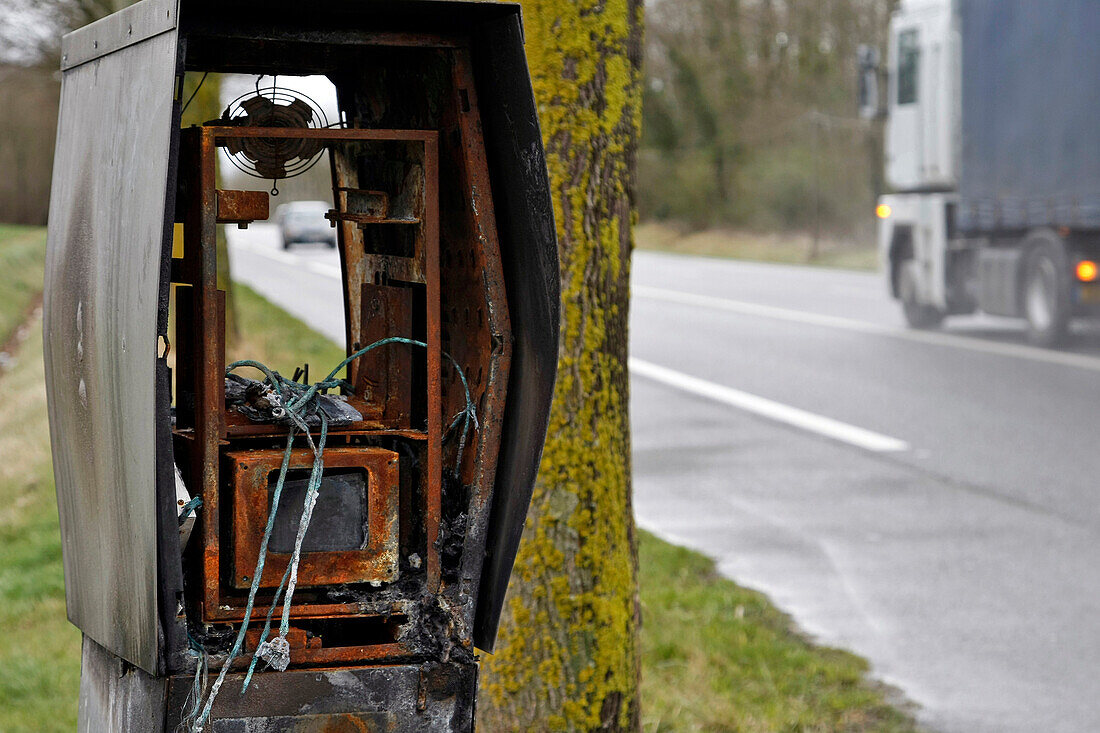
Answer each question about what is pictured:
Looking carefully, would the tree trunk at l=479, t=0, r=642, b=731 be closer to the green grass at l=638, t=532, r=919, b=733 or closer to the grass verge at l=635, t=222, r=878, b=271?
the green grass at l=638, t=532, r=919, b=733

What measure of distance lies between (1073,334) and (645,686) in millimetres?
11614

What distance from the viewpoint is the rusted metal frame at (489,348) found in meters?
2.69

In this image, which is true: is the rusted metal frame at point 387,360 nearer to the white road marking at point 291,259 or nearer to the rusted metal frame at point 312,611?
the rusted metal frame at point 312,611

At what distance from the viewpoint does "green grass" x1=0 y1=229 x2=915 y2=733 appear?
15.3 ft

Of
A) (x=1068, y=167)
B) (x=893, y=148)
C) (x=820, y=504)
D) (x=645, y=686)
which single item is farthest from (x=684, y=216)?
(x=645, y=686)

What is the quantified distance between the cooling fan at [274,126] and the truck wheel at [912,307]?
49.1 ft

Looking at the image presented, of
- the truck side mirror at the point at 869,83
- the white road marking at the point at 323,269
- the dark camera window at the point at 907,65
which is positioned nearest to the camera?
the dark camera window at the point at 907,65

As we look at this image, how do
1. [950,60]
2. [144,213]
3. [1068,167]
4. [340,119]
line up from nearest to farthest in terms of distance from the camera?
1. [144,213]
2. [340,119]
3. [1068,167]
4. [950,60]

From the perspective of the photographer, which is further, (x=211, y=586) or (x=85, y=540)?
(x=85, y=540)

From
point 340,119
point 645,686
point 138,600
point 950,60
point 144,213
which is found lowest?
point 645,686

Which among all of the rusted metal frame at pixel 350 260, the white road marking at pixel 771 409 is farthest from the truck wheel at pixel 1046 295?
the rusted metal frame at pixel 350 260

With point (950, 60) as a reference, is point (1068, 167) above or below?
below

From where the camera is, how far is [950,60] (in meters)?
15.9

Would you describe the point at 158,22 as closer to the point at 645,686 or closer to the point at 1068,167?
the point at 645,686
